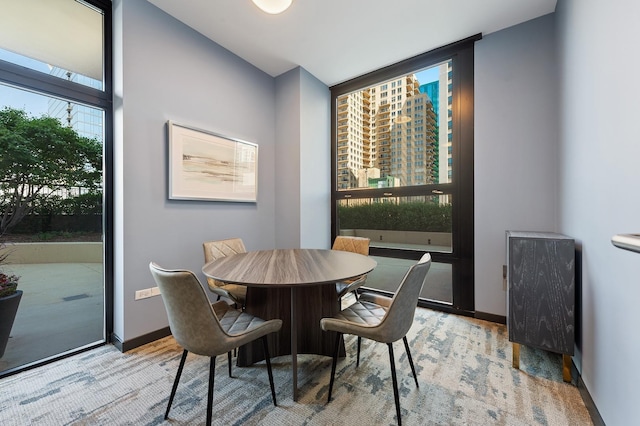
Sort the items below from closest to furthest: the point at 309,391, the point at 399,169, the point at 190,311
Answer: the point at 190,311 < the point at 309,391 < the point at 399,169

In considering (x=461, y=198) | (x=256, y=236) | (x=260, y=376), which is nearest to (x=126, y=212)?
(x=256, y=236)

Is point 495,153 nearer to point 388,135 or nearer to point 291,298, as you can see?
point 388,135

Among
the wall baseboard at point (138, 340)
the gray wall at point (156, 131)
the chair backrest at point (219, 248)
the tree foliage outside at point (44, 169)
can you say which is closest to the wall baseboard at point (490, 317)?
the chair backrest at point (219, 248)

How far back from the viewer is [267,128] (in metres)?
3.48

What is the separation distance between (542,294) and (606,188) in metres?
0.83

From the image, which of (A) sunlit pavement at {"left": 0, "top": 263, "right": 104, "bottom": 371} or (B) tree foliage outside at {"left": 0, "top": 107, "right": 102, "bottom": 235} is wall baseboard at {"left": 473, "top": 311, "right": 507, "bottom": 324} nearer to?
(A) sunlit pavement at {"left": 0, "top": 263, "right": 104, "bottom": 371}

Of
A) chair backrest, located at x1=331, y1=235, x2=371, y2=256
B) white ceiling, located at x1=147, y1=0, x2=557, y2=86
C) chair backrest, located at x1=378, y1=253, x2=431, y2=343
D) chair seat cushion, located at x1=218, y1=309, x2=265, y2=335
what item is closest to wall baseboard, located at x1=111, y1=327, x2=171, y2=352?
chair seat cushion, located at x1=218, y1=309, x2=265, y2=335

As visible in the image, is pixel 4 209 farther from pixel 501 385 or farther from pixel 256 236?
pixel 501 385

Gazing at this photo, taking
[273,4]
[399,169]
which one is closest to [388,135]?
[399,169]

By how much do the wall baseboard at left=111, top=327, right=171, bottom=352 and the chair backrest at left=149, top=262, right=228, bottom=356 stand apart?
51.4 inches

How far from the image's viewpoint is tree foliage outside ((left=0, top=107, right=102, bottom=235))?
185 centimetres

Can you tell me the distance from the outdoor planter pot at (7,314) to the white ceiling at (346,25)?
8.67 ft

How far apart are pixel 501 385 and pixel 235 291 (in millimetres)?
1995

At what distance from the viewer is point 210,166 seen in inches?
110
